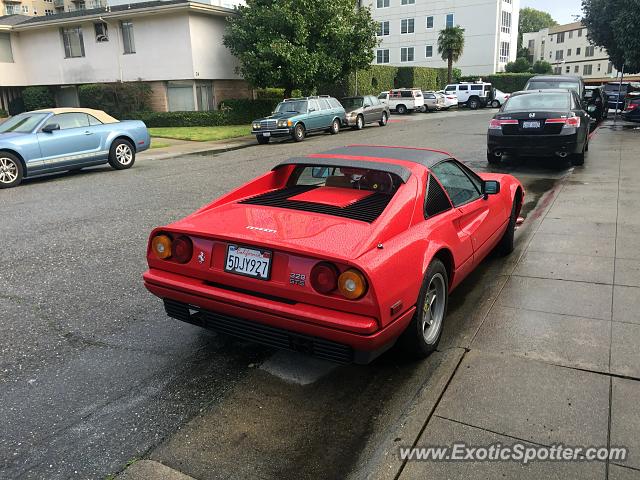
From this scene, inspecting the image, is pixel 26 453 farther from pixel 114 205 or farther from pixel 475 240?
pixel 114 205

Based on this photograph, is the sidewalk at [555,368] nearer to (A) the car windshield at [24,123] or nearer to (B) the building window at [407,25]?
(A) the car windshield at [24,123]

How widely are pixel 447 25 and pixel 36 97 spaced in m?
45.9

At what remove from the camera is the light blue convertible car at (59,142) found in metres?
11.2

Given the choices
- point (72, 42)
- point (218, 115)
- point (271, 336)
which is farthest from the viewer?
point (72, 42)

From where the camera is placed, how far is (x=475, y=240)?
444 cm

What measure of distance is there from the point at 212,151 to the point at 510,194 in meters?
13.6

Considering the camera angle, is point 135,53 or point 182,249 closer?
point 182,249

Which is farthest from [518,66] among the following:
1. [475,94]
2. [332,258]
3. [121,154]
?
[332,258]

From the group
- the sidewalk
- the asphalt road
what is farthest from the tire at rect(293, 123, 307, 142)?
the sidewalk

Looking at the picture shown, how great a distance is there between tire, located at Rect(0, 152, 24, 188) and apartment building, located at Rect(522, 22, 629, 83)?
92.9 metres

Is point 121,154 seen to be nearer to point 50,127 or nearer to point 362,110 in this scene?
point 50,127

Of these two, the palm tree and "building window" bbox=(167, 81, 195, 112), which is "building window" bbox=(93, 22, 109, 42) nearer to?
"building window" bbox=(167, 81, 195, 112)

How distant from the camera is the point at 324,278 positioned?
9.78ft

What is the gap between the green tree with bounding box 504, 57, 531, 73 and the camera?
6191 cm
